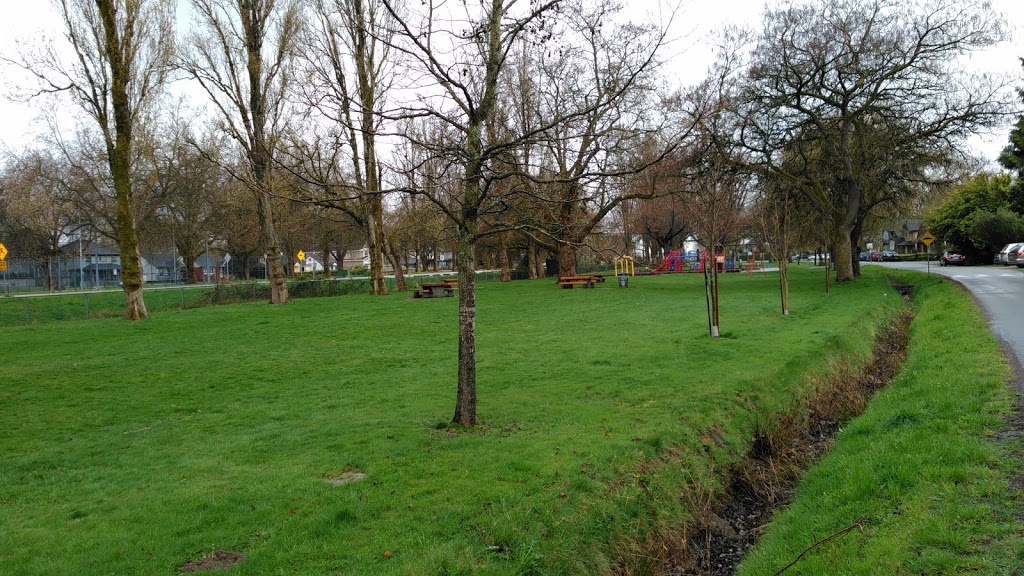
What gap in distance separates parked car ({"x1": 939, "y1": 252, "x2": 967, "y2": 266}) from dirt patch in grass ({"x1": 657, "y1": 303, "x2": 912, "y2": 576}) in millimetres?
45957

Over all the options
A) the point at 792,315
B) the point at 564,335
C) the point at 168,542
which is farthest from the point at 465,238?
the point at 792,315

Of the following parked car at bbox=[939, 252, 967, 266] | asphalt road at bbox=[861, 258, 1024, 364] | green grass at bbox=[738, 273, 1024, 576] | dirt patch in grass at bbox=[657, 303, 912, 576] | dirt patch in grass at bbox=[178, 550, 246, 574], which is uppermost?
parked car at bbox=[939, 252, 967, 266]

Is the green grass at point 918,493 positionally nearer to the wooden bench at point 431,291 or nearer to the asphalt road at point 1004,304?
the asphalt road at point 1004,304

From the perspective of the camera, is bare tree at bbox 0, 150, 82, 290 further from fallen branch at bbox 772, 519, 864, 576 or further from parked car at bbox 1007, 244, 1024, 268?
parked car at bbox 1007, 244, 1024, 268

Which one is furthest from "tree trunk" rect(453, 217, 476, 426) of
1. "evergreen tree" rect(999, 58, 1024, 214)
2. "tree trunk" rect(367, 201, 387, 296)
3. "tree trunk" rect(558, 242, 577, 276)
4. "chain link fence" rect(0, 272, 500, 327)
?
"evergreen tree" rect(999, 58, 1024, 214)

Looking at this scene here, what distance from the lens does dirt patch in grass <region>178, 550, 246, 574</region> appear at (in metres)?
4.77

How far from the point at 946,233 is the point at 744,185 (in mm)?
34069

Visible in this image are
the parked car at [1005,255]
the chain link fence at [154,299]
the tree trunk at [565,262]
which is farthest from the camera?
the parked car at [1005,255]

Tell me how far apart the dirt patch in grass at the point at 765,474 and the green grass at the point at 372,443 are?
0.31 meters

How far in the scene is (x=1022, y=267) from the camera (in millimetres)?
38062

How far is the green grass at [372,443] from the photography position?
526 centimetres

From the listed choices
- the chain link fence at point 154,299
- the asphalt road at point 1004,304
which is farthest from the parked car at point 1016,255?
the chain link fence at point 154,299

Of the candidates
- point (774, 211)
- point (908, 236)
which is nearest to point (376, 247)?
point (774, 211)

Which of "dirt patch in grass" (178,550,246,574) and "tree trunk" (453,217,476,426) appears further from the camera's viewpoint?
"tree trunk" (453,217,476,426)
